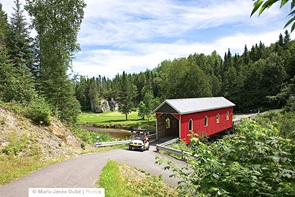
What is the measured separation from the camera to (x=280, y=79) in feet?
141

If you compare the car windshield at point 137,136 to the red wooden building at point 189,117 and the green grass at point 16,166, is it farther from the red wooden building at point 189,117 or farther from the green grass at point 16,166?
the green grass at point 16,166

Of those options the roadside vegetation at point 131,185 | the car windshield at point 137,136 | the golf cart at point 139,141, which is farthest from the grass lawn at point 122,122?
the roadside vegetation at point 131,185

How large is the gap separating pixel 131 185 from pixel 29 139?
23.9 feet

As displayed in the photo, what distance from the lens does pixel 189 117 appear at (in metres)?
19.3

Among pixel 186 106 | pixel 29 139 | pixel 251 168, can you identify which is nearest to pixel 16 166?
pixel 29 139

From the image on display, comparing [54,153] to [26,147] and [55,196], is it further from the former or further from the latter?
[55,196]

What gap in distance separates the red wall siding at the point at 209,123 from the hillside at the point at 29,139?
32.4 ft

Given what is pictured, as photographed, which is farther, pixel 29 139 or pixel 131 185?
pixel 29 139

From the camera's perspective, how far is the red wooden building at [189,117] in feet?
61.5

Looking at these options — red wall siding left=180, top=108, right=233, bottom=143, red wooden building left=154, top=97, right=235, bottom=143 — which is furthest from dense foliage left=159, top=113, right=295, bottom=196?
red wall siding left=180, top=108, right=233, bottom=143

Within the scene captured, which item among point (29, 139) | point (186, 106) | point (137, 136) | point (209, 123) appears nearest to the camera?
point (29, 139)

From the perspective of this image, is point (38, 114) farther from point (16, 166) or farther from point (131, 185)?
point (131, 185)

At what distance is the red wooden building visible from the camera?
18.7 m

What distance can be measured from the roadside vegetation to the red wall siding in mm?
10151
